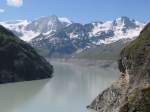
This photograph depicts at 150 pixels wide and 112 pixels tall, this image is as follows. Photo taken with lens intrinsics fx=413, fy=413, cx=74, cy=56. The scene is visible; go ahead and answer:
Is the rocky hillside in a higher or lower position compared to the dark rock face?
higher

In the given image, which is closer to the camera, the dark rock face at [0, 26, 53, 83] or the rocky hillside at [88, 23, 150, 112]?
the rocky hillside at [88, 23, 150, 112]

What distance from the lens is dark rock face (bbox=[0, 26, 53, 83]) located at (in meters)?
157

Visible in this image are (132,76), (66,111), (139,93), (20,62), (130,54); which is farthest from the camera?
(20,62)

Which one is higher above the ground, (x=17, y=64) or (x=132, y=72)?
(x=132, y=72)

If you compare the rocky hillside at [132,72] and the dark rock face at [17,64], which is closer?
the rocky hillside at [132,72]

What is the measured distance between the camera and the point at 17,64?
168 meters

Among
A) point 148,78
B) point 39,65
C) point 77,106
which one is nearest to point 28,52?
point 39,65

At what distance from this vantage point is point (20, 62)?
171m

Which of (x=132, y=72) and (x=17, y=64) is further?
(x=17, y=64)

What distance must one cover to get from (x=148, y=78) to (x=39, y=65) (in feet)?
452

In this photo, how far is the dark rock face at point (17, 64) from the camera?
15712cm

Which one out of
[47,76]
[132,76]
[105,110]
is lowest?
[47,76]

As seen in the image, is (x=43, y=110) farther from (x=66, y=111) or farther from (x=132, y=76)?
(x=132, y=76)

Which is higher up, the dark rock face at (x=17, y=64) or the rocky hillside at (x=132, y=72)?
the rocky hillside at (x=132, y=72)
